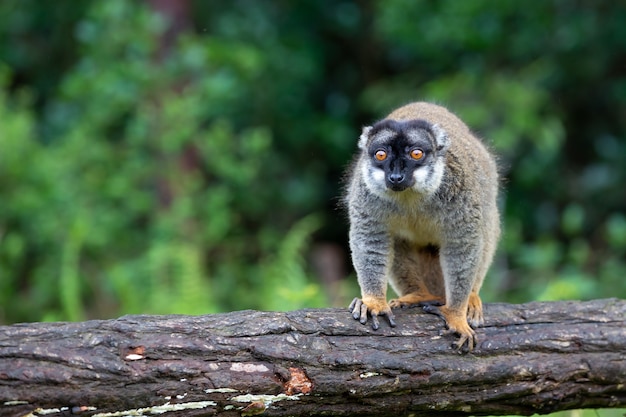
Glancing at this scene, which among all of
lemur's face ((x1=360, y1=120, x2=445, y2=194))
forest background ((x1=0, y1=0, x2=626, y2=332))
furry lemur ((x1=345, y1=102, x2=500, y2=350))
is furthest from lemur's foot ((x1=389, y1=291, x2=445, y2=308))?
forest background ((x1=0, y1=0, x2=626, y2=332))

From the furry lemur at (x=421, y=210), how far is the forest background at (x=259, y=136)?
6.31 feet

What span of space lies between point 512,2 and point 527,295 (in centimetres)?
517

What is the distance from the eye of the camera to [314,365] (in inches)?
189

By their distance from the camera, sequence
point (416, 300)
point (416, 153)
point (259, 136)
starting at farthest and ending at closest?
A: point (259, 136), point (416, 300), point (416, 153)

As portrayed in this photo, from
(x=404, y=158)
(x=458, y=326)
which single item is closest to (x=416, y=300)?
(x=458, y=326)

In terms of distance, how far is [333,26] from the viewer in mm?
16297

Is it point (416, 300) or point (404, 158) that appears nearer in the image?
point (404, 158)

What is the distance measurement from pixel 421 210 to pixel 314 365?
1.61 metres

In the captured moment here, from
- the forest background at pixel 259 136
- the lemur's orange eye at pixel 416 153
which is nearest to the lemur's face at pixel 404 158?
the lemur's orange eye at pixel 416 153

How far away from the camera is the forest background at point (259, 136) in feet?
34.8

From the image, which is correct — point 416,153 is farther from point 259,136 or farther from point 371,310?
point 259,136

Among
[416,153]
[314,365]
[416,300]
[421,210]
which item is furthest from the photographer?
[416,300]

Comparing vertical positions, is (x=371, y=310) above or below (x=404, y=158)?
below

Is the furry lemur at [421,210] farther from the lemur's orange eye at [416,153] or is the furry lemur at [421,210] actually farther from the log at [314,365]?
the log at [314,365]
